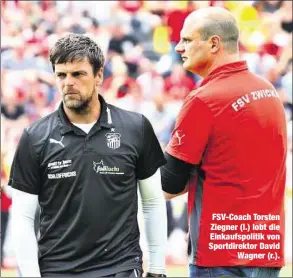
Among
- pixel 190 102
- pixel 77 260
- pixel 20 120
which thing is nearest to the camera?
pixel 77 260

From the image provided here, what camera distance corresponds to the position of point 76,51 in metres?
4.40

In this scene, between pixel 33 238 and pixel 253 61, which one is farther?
pixel 253 61

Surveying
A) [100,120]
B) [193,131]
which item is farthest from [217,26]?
[100,120]

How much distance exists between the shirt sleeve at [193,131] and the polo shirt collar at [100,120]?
36 cm

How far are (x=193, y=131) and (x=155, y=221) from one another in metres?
0.46

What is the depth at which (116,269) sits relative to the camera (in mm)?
4316

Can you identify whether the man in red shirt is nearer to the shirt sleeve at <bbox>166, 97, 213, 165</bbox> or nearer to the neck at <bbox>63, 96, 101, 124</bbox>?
the shirt sleeve at <bbox>166, 97, 213, 165</bbox>

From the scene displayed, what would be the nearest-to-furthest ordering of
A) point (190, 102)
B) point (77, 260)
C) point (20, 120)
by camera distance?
1. point (77, 260)
2. point (190, 102)
3. point (20, 120)

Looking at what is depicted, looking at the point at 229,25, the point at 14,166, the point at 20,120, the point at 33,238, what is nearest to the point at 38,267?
the point at 33,238

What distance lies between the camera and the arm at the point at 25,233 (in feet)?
14.2

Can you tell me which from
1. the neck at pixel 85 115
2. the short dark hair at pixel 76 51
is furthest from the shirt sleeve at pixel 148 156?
the short dark hair at pixel 76 51

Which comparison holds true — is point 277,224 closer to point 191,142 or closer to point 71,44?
point 191,142

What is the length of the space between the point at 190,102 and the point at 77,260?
918 millimetres

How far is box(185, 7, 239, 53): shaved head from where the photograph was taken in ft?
15.5
